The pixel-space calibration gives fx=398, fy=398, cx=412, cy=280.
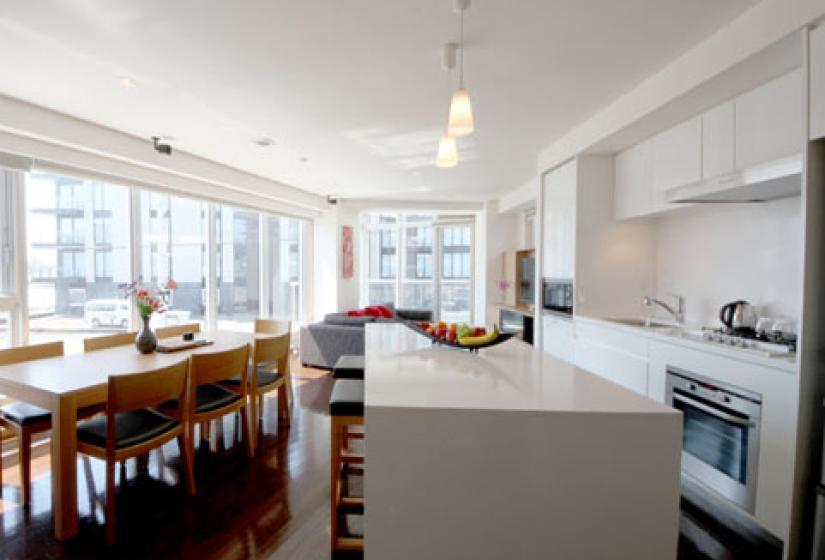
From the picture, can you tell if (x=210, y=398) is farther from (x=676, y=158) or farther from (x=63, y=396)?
(x=676, y=158)

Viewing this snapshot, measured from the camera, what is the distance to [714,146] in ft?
8.00

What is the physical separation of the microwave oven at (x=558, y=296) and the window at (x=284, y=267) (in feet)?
13.8

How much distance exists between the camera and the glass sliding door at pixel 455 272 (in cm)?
829

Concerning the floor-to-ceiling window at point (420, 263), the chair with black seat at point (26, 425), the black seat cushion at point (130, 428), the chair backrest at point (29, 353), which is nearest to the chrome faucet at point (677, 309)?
the black seat cushion at point (130, 428)

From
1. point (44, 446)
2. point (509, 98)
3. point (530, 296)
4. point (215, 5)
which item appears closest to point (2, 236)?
point (44, 446)

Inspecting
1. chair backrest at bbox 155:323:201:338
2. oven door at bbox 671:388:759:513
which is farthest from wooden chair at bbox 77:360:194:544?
oven door at bbox 671:388:759:513

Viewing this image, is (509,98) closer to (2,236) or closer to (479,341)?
(479,341)

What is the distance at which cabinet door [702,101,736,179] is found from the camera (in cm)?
232

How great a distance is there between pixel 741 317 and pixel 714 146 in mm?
1055

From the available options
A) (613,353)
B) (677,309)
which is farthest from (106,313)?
(677,309)

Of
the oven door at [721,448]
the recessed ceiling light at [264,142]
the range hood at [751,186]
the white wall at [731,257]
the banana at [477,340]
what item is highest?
the recessed ceiling light at [264,142]

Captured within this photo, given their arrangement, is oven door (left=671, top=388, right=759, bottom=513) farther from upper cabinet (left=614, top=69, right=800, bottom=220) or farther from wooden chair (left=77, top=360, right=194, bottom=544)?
wooden chair (left=77, top=360, right=194, bottom=544)

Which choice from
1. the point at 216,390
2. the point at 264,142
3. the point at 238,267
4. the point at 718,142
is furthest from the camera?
the point at 238,267

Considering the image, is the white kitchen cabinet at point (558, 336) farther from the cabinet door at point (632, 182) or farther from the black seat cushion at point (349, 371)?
the black seat cushion at point (349, 371)
